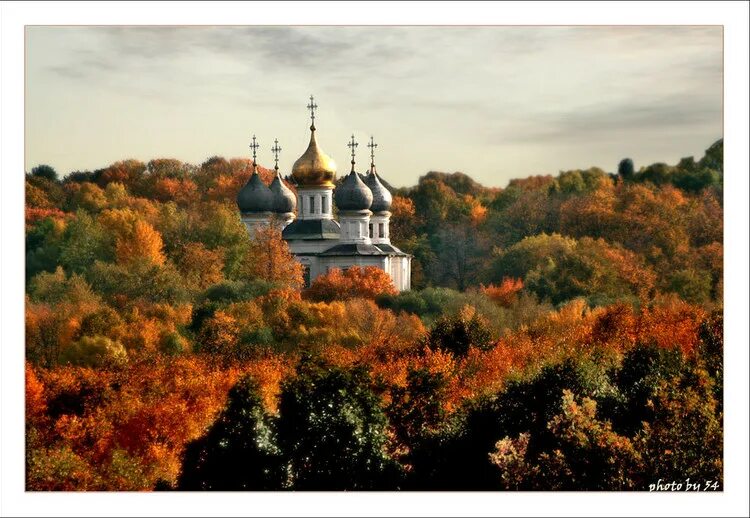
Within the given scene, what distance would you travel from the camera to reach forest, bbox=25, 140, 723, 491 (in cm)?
2850

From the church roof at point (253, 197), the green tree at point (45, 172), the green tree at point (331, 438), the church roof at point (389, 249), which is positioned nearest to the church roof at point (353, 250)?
the church roof at point (389, 249)

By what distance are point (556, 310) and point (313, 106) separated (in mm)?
9728

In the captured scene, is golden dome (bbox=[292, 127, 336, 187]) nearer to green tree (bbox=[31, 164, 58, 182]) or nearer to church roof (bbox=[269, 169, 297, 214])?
church roof (bbox=[269, 169, 297, 214])

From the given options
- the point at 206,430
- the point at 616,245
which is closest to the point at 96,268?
the point at 616,245

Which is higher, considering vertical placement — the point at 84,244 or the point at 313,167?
the point at 313,167

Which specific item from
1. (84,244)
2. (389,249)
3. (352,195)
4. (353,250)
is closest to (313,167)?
(352,195)

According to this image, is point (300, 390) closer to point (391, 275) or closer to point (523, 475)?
point (523, 475)

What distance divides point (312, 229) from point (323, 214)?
3.93 ft

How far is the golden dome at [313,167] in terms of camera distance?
59.8m

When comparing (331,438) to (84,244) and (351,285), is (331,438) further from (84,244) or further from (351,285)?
(351,285)

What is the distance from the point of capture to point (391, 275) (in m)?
57.7

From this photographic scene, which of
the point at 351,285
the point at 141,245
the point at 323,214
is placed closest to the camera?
the point at 141,245

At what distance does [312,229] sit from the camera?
59.8 m

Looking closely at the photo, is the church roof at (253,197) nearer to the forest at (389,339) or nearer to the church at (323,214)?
the church at (323,214)
